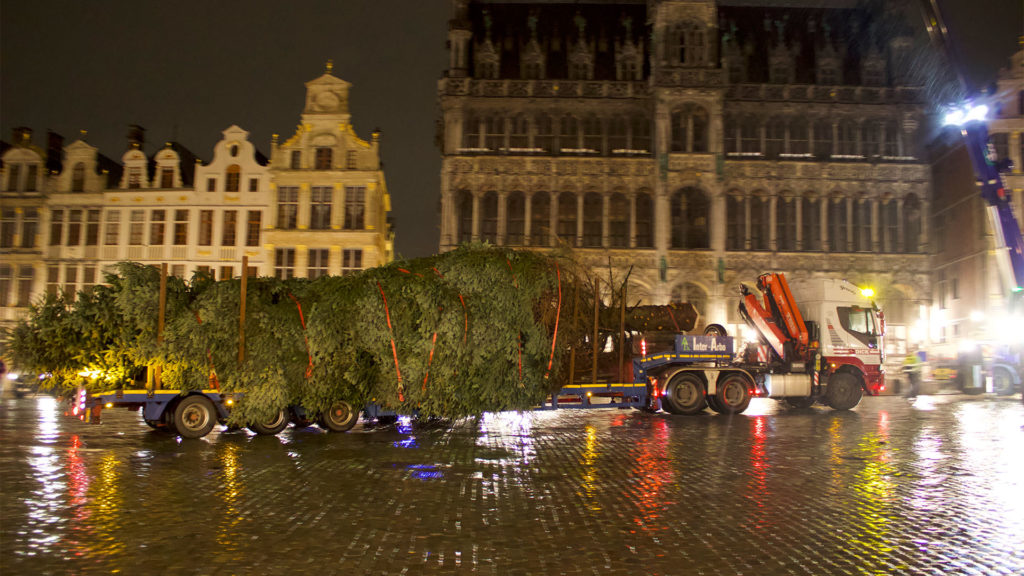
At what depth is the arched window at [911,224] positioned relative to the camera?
43219 millimetres

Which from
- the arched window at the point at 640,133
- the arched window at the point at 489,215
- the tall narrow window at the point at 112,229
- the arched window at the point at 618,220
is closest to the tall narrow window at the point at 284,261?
the tall narrow window at the point at 112,229

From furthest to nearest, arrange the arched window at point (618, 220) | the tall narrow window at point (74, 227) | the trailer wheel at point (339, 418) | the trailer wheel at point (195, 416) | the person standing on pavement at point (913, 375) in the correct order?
1. the arched window at point (618, 220)
2. the tall narrow window at point (74, 227)
3. the person standing on pavement at point (913, 375)
4. the trailer wheel at point (339, 418)
5. the trailer wheel at point (195, 416)

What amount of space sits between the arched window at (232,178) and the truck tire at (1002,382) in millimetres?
38129

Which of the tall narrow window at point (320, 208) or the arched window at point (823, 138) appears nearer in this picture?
the tall narrow window at point (320, 208)

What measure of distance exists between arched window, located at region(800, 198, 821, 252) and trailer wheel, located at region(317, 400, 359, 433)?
34802 millimetres

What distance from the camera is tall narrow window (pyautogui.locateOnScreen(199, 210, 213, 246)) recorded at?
1618 inches

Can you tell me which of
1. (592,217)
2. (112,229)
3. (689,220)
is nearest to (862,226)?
(689,220)

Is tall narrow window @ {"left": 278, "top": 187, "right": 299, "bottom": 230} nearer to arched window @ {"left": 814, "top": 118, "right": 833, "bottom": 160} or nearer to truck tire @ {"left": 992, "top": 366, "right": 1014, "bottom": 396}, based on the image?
arched window @ {"left": 814, "top": 118, "right": 833, "bottom": 160}

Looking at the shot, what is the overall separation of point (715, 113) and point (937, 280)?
17.9 metres

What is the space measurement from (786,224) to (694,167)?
260 inches

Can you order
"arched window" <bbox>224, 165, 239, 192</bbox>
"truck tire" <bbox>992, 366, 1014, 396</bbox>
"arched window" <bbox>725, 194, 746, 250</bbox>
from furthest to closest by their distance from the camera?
"arched window" <bbox>725, 194, 746, 250</bbox> → "arched window" <bbox>224, 165, 239, 192</bbox> → "truck tire" <bbox>992, 366, 1014, 396</bbox>

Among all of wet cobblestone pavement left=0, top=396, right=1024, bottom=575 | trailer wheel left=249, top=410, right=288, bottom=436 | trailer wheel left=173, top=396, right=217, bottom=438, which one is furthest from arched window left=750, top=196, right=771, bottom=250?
trailer wheel left=173, top=396, right=217, bottom=438

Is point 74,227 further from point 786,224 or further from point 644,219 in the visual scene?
point 786,224

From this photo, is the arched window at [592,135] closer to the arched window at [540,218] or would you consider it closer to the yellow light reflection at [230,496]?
the arched window at [540,218]
